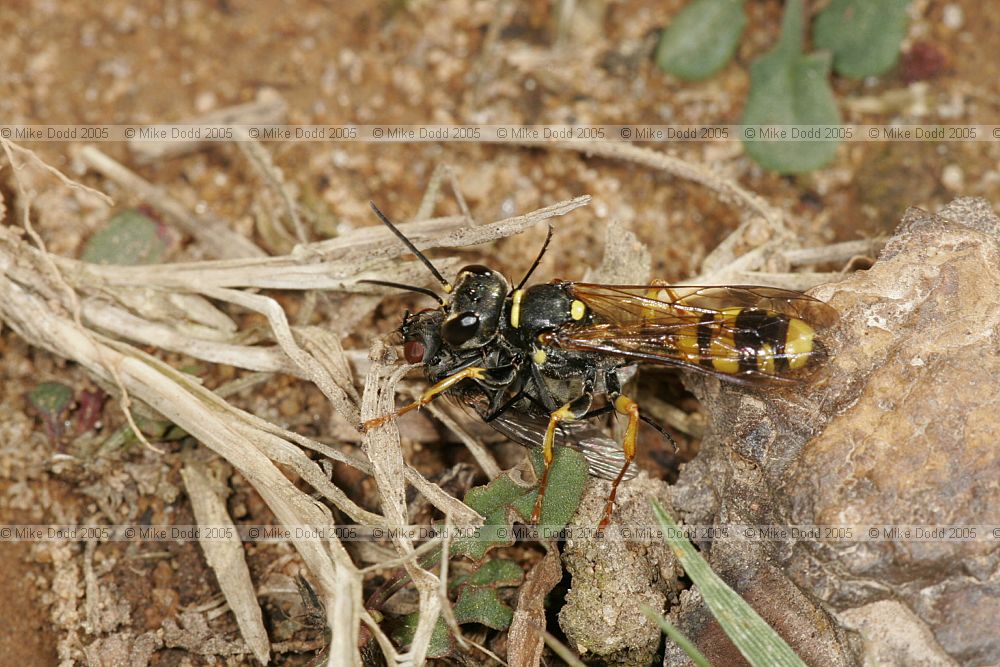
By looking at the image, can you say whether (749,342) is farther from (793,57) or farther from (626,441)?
(793,57)

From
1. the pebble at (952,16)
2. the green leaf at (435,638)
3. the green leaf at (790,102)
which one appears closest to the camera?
the green leaf at (435,638)

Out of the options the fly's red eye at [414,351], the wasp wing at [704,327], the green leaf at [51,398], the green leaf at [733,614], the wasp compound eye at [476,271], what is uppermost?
the wasp compound eye at [476,271]

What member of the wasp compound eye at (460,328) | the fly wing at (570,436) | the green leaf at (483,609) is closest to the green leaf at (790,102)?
the fly wing at (570,436)

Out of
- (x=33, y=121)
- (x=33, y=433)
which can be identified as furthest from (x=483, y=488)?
(x=33, y=121)

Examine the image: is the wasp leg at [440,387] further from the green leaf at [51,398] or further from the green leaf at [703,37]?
the green leaf at [703,37]

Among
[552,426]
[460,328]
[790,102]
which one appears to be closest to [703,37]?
[790,102]

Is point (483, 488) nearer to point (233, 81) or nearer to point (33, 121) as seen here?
point (233, 81)
